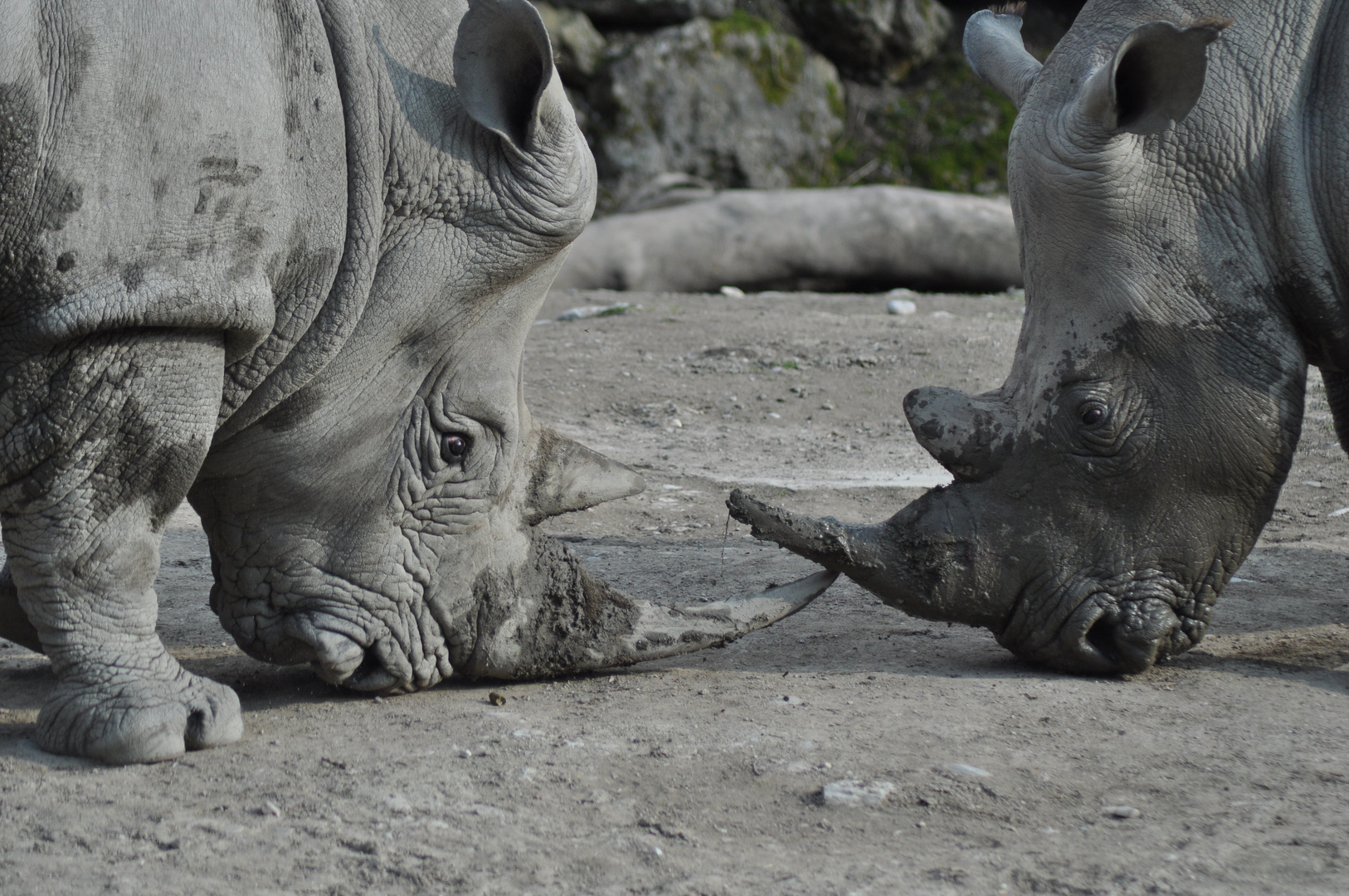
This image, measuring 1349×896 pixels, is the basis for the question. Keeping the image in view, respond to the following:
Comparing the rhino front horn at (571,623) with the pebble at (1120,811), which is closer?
the pebble at (1120,811)

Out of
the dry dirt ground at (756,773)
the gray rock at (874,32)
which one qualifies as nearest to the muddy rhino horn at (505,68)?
the dry dirt ground at (756,773)

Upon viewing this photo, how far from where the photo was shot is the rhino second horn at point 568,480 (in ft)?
13.5

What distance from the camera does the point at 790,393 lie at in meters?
8.64

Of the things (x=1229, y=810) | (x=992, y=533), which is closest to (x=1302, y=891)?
(x=1229, y=810)

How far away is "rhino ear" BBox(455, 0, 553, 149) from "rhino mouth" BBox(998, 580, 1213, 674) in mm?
1897

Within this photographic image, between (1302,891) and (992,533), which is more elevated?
(992,533)

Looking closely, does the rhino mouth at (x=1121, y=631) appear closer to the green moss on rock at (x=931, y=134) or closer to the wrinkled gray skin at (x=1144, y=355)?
the wrinkled gray skin at (x=1144, y=355)

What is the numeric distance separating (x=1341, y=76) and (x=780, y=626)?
2.31 metres

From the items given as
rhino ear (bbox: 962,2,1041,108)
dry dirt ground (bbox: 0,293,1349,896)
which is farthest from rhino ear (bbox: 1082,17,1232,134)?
dry dirt ground (bbox: 0,293,1349,896)

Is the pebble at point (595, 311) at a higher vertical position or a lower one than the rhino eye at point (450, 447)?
lower

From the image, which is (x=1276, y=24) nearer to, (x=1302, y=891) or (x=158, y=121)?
(x=1302, y=891)

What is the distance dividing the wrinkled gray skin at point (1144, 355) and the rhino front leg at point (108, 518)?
155 centimetres

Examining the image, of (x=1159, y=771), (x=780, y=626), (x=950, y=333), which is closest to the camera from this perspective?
(x=1159, y=771)

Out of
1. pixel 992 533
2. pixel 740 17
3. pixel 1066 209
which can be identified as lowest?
pixel 992 533
